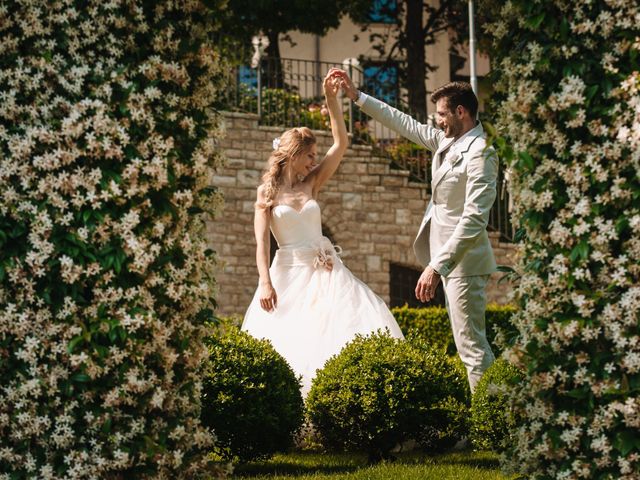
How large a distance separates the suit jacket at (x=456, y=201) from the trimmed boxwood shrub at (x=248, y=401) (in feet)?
4.33

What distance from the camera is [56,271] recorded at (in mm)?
3939

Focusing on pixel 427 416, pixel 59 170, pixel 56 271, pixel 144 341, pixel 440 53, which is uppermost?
pixel 440 53

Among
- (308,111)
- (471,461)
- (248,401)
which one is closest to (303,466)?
(248,401)

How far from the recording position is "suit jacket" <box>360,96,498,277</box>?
613 cm

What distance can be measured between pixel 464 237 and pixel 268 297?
1.93 m

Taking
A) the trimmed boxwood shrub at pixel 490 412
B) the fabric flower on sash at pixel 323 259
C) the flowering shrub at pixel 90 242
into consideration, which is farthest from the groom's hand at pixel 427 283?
the flowering shrub at pixel 90 242

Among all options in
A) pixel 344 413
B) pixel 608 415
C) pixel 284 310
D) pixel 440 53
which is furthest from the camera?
pixel 440 53

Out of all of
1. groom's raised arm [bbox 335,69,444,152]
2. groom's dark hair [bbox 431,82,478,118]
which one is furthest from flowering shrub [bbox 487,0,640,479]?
groom's raised arm [bbox 335,69,444,152]

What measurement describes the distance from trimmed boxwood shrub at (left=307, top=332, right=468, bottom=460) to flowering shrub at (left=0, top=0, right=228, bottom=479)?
2.02 m

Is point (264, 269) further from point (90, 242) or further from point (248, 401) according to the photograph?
point (90, 242)

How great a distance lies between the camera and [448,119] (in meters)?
6.63

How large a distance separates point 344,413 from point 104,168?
108 inches

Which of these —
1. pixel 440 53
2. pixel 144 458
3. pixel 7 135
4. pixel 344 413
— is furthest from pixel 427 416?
pixel 440 53

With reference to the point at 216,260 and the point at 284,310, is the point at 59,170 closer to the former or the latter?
the point at 216,260
